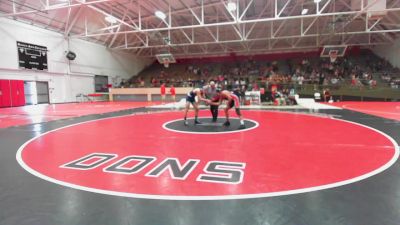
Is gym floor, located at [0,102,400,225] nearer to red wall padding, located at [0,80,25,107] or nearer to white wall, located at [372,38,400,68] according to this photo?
red wall padding, located at [0,80,25,107]

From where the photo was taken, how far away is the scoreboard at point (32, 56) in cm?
1908

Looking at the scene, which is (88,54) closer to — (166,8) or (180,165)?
(166,8)

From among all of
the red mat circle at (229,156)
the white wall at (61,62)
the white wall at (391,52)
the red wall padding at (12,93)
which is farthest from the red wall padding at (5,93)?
the white wall at (391,52)

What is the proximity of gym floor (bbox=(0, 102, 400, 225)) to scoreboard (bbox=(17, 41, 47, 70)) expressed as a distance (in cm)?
1693

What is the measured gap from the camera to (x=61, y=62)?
899 inches

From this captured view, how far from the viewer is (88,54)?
25.8 m

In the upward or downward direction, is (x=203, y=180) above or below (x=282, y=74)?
below

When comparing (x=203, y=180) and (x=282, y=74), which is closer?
(x=203, y=180)

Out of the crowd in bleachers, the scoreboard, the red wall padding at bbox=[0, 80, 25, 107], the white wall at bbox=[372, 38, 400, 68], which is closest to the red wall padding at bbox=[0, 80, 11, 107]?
the red wall padding at bbox=[0, 80, 25, 107]

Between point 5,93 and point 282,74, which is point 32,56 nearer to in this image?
point 5,93

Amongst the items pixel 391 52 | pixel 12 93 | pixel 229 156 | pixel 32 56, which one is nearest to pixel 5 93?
pixel 12 93

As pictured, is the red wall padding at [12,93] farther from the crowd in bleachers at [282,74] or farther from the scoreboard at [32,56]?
the crowd in bleachers at [282,74]

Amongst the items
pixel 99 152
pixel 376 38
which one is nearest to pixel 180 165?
pixel 99 152

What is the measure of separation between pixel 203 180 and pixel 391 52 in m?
31.4
